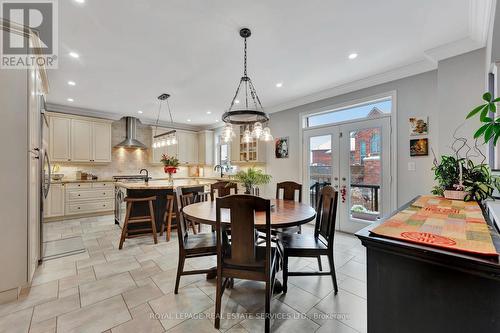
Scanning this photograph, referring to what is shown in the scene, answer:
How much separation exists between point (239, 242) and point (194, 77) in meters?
2.86

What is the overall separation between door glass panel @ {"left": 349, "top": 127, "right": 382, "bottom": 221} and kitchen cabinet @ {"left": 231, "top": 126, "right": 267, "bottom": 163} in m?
2.13

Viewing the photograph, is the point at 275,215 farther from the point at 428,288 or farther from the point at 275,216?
the point at 428,288

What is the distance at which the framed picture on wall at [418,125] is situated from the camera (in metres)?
3.05

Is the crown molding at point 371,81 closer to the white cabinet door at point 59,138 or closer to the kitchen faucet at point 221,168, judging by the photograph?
the kitchen faucet at point 221,168

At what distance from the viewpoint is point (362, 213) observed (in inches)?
148

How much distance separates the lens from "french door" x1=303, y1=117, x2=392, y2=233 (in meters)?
3.47

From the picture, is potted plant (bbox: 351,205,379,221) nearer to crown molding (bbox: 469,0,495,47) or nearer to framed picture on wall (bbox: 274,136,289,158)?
framed picture on wall (bbox: 274,136,289,158)

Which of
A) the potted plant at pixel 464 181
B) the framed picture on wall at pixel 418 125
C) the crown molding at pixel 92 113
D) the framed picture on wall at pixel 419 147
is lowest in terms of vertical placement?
the potted plant at pixel 464 181

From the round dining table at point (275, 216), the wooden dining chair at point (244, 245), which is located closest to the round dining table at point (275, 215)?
the round dining table at point (275, 216)

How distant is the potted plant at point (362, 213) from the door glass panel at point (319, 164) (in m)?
0.65

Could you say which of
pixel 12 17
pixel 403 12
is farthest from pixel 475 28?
pixel 12 17

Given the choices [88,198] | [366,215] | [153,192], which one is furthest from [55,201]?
[366,215]

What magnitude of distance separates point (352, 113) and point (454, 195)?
2.31 m

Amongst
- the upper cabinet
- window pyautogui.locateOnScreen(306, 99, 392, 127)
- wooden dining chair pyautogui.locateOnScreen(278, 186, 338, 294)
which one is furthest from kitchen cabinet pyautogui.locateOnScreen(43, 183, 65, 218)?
window pyautogui.locateOnScreen(306, 99, 392, 127)
